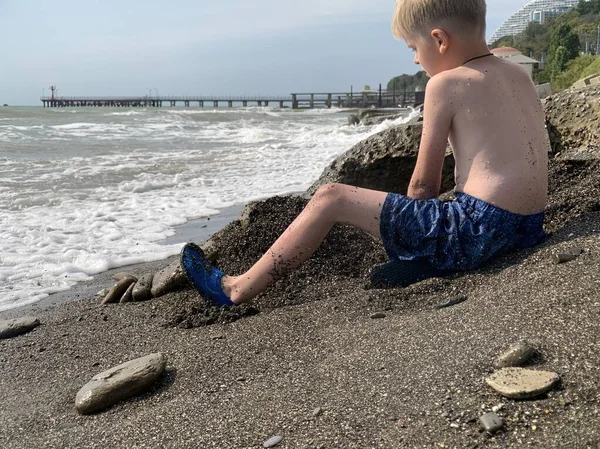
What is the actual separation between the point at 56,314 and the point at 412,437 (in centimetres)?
292

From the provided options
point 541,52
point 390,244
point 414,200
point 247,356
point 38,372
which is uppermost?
point 541,52

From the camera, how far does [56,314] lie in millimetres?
3910

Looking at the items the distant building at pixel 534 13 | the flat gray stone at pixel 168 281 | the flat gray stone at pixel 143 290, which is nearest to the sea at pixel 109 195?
the flat gray stone at pixel 143 290

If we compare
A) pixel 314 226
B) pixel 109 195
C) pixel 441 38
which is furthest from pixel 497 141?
Answer: pixel 109 195

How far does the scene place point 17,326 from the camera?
11.8 ft

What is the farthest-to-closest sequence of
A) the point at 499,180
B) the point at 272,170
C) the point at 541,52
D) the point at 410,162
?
the point at 541,52 < the point at 272,170 < the point at 410,162 < the point at 499,180

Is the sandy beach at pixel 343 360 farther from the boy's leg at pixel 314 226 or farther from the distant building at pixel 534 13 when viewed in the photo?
the distant building at pixel 534 13

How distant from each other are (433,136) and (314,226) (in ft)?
2.19

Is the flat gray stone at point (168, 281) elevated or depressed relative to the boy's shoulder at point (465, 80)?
depressed

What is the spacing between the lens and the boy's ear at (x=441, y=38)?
274 centimetres

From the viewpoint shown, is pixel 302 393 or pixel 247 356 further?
pixel 247 356

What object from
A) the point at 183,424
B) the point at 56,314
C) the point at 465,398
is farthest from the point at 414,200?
the point at 56,314

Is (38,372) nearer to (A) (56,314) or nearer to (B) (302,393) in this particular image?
(A) (56,314)

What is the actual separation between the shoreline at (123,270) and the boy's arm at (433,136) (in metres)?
2.58
